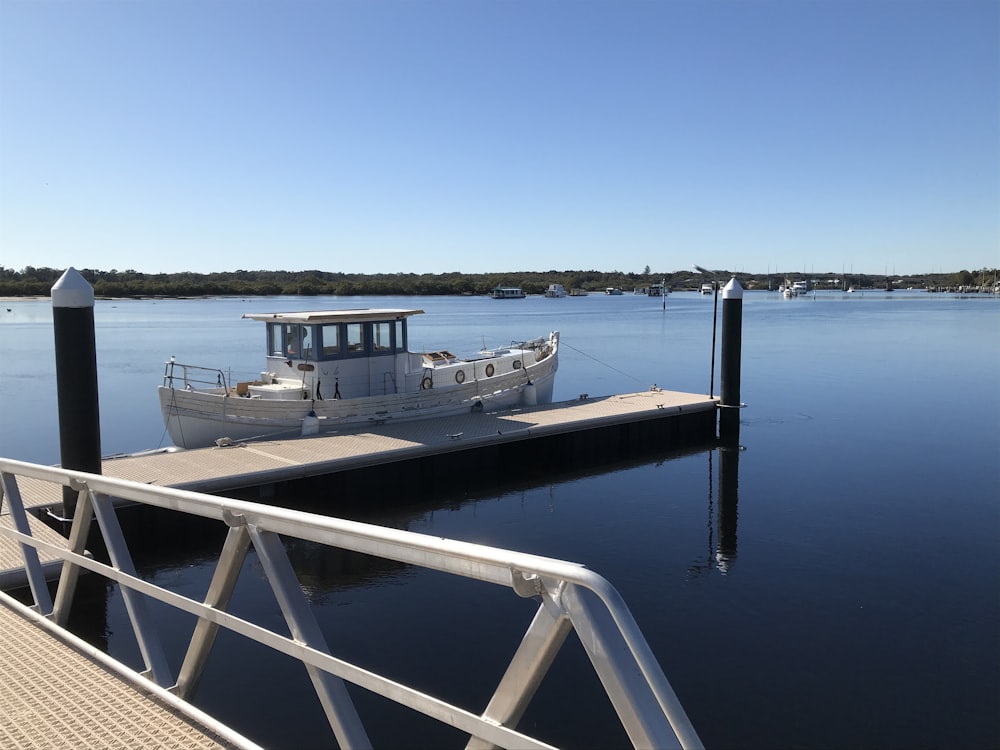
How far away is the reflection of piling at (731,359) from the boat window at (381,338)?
8.71m

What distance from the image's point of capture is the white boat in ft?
53.8

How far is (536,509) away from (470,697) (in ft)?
23.4

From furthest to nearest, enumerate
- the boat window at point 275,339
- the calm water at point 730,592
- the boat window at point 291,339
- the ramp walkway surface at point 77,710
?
the boat window at point 275,339, the boat window at point 291,339, the calm water at point 730,592, the ramp walkway surface at point 77,710

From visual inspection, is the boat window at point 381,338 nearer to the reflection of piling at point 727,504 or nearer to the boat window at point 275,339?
the boat window at point 275,339

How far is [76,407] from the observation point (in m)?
9.90

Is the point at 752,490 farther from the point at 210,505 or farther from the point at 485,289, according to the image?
the point at 485,289

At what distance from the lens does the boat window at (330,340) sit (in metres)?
17.6

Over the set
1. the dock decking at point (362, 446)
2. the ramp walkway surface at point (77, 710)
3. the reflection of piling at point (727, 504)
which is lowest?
the reflection of piling at point (727, 504)

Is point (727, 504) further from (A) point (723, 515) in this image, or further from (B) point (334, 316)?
(B) point (334, 316)

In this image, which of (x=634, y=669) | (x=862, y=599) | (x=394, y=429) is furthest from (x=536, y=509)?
(x=634, y=669)

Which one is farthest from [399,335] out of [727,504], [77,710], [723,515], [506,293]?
[506,293]

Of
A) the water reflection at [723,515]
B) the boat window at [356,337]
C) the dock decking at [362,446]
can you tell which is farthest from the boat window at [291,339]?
the water reflection at [723,515]

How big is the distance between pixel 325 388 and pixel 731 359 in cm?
1059

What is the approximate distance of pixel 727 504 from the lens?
52.0 ft
